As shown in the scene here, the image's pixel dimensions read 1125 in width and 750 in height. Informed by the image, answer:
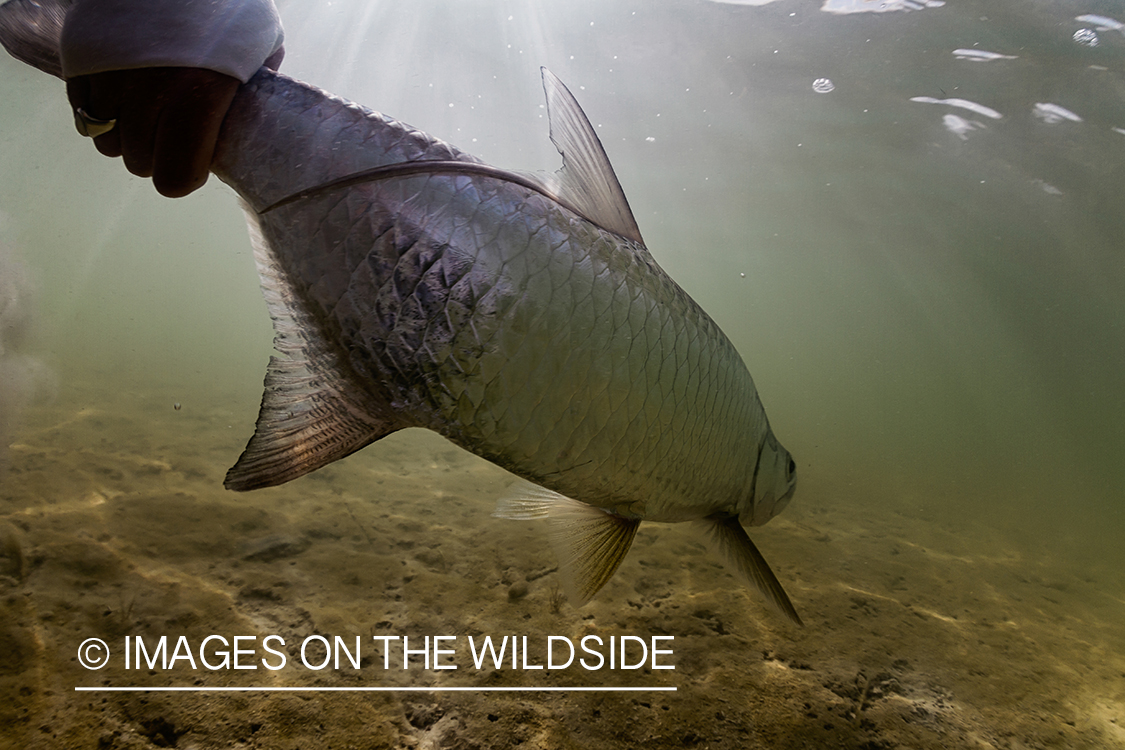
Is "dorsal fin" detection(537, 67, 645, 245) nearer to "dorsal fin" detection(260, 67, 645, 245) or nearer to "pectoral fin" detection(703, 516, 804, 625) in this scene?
"dorsal fin" detection(260, 67, 645, 245)

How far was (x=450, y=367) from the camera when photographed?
99cm

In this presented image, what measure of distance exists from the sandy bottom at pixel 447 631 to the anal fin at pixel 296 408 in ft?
4.16

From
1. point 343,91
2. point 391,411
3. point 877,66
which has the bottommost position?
point 391,411

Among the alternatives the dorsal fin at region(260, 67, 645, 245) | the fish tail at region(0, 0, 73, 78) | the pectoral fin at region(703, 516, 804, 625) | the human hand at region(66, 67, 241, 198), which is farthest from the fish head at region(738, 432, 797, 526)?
the fish tail at region(0, 0, 73, 78)

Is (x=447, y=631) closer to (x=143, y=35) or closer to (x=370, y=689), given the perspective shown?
(x=370, y=689)

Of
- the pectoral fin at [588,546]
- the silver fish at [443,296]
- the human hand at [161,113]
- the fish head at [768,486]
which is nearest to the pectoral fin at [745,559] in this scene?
the fish head at [768,486]

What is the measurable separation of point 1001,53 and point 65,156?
118 ft

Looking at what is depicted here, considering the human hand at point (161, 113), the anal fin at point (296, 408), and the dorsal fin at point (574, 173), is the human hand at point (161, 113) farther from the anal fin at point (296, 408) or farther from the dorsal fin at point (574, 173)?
the dorsal fin at point (574, 173)

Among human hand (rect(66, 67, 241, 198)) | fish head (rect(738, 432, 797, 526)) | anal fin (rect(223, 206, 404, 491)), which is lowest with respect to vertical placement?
fish head (rect(738, 432, 797, 526))

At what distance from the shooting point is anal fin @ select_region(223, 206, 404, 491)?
3.50ft

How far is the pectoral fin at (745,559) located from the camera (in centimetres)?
150

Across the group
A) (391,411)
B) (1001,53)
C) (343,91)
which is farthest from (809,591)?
(343,91)

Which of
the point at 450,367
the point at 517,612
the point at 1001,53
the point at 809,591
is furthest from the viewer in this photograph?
the point at 1001,53

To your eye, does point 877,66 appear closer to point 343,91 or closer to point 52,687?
point 52,687
